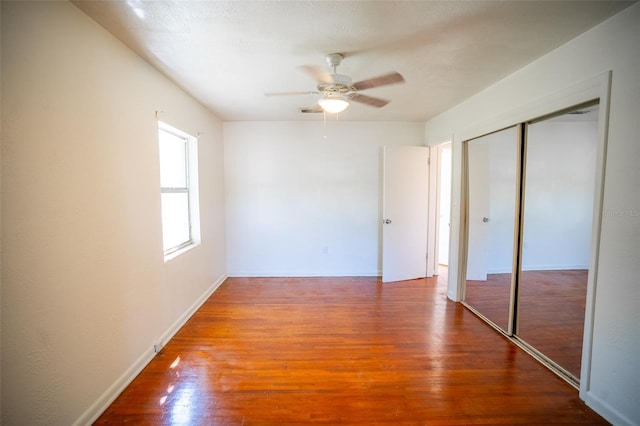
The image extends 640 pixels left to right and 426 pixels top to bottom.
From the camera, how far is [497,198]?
129 inches

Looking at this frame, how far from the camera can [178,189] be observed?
2.95m

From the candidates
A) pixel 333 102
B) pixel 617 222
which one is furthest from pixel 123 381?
pixel 617 222

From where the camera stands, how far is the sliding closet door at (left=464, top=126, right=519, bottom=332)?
3.10 meters

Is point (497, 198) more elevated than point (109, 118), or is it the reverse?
point (109, 118)

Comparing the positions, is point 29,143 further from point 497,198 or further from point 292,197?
point 497,198

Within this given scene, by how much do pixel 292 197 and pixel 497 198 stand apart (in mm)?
2814

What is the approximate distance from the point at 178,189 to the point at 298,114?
1.87 metres

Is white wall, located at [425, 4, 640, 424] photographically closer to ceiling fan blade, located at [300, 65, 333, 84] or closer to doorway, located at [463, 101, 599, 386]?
doorway, located at [463, 101, 599, 386]

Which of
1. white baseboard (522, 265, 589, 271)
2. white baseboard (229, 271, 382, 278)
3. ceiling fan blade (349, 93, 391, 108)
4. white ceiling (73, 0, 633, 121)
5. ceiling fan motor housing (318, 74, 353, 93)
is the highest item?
white ceiling (73, 0, 633, 121)

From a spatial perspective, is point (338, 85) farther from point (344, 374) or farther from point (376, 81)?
point (344, 374)

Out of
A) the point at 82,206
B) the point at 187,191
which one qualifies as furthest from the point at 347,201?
the point at 82,206

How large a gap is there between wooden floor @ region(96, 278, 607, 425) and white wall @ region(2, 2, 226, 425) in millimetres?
381

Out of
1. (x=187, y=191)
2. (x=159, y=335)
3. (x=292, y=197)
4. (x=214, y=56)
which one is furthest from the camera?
(x=292, y=197)

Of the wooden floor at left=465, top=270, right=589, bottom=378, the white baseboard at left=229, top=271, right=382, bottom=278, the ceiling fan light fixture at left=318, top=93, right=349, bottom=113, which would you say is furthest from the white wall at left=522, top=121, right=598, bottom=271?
the white baseboard at left=229, top=271, right=382, bottom=278
